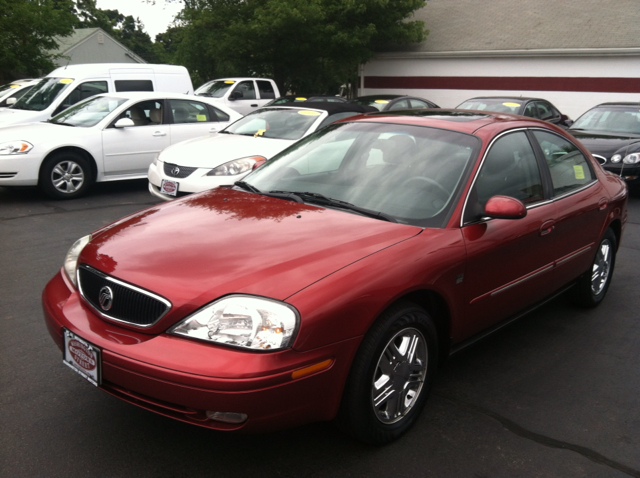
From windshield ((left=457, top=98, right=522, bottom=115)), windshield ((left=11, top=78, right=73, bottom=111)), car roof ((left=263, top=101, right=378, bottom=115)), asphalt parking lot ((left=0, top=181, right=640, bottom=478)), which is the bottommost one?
asphalt parking lot ((left=0, top=181, right=640, bottom=478))

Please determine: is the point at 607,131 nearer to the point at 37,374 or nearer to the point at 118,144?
the point at 118,144

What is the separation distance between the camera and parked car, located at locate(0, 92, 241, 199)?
8.23m

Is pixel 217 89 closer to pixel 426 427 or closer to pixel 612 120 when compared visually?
pixel 612 120

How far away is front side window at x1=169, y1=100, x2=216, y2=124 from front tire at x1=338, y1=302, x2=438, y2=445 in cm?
766

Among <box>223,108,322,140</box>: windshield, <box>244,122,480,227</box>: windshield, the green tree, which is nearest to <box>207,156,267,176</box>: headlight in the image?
<box>223,108,322,140</box>: windshield

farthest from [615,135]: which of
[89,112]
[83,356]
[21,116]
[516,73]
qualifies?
[516,73]

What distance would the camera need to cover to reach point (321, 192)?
3684mm

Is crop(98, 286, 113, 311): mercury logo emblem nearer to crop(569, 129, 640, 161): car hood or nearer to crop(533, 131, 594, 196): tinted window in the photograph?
crop(533, 131, 594, 196): tinted window

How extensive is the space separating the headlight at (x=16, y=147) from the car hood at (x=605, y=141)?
28.1 feet

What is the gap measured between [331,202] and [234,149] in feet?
14.8

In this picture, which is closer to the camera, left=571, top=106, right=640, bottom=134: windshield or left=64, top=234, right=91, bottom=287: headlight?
left=64, top=234, right=91, bottom=287: headlight

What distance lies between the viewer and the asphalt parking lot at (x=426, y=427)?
2.78 meters

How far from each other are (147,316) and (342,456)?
1.14 meters

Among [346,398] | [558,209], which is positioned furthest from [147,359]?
[558,209]
